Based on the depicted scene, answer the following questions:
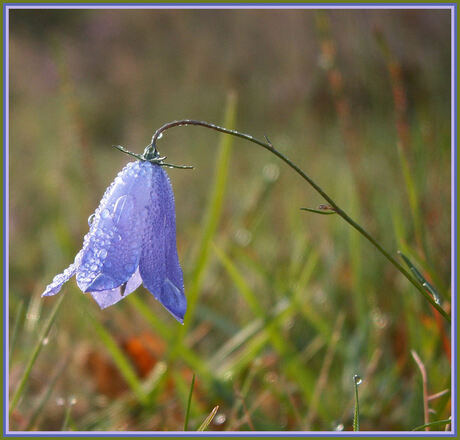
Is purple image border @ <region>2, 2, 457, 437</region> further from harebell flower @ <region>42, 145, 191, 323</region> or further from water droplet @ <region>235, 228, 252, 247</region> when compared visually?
water droplet @ <region>235, 228, 252, 247</region>

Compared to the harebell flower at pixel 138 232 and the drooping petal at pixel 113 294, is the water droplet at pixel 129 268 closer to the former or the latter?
the harebell flower at pixel 138 232

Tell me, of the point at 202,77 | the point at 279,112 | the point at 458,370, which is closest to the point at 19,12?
the point at 202,77

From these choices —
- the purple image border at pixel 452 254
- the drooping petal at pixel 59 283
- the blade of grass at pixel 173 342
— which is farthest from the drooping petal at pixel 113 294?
the blade of grass at pixel 173 342

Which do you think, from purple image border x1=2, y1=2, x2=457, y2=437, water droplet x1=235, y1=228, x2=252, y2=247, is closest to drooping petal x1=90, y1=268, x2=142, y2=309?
purple image border x1=2, y1=2, x2=457, y2=437

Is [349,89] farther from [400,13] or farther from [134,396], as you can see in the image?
[134,396]

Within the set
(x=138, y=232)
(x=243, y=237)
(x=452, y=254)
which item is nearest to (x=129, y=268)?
(x=138, y=232)

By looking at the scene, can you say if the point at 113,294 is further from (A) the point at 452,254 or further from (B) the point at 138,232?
(A) the point at 452,254
